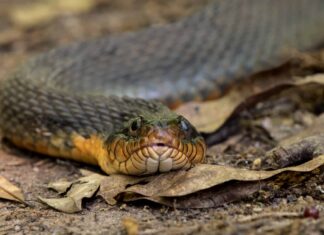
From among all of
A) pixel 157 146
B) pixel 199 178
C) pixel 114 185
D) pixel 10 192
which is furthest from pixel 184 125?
pixel 10 192

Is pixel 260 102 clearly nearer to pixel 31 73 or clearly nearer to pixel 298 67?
pixel 298 67

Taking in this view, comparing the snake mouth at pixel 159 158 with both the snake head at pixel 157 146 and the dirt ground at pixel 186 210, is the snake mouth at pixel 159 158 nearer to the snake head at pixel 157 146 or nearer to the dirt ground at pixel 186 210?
the snake head at pixel 157 146

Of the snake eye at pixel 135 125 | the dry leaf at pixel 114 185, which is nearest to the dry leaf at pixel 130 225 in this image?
the dry leaf at pixel 114 185

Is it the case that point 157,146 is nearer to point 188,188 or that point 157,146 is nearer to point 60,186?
point 188,188

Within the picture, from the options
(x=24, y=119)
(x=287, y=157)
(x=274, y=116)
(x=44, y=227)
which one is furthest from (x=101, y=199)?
(x=274, y=116)

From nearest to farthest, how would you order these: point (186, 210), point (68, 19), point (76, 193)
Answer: point (186, 210)
point (76, 193)
point (68, 19)

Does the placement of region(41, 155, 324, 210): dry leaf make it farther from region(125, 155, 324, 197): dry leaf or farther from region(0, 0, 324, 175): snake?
region(0, 0, 324, 175): snake
